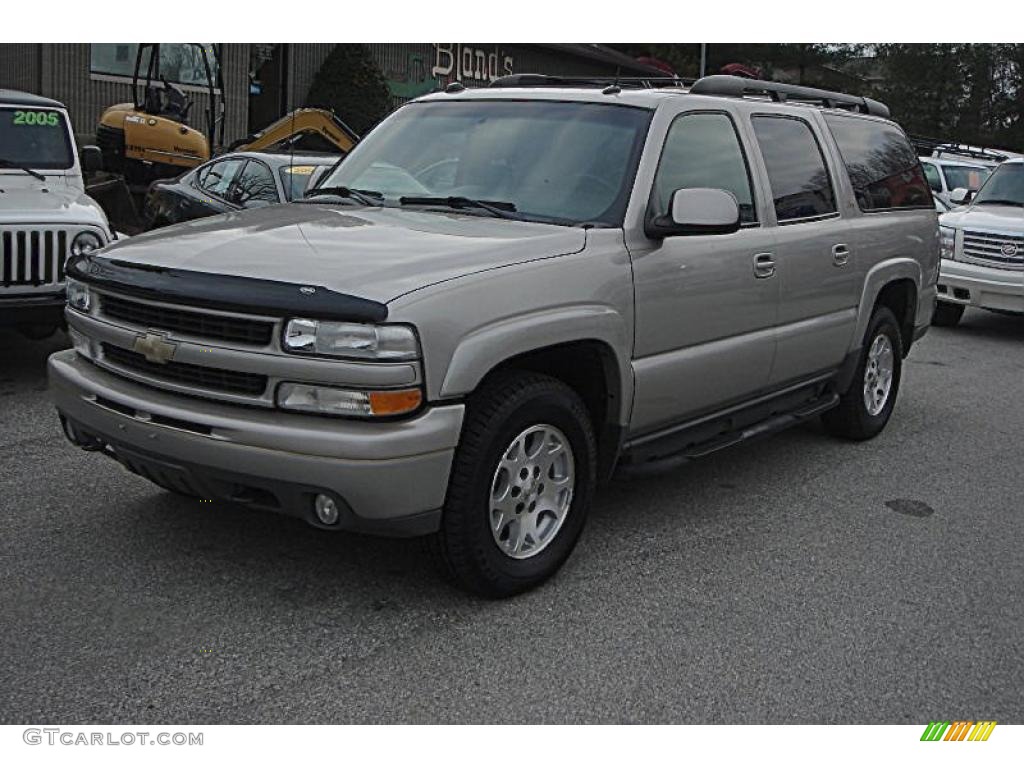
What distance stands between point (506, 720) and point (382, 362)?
1.13 m

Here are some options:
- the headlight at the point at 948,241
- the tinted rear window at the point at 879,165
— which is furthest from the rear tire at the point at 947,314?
the tinted rear window at the point at 879,165

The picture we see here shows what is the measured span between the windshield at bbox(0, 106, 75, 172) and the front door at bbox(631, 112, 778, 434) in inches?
214

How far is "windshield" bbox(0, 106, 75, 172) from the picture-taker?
845cm

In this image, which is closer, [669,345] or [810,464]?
[669,345]

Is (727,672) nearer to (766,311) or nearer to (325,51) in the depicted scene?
(766,311)

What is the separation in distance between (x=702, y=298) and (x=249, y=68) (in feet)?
73.7

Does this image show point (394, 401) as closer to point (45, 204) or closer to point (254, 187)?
point (45, 204)

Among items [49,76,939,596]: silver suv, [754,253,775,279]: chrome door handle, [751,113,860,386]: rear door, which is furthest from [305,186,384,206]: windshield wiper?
[751,113,860,386]: rear door

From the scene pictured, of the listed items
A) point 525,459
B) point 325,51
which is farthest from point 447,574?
point 325,51

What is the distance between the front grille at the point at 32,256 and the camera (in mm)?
7023

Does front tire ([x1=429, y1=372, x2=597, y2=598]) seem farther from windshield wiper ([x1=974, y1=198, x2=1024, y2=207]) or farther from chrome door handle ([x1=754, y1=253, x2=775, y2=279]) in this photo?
windshield wiper ([x1=974, y1=198, x2=1024, y2=207])

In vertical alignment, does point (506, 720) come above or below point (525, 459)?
below

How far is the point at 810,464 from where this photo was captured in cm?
636

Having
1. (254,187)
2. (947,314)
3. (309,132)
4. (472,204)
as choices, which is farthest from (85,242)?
(309,132)
